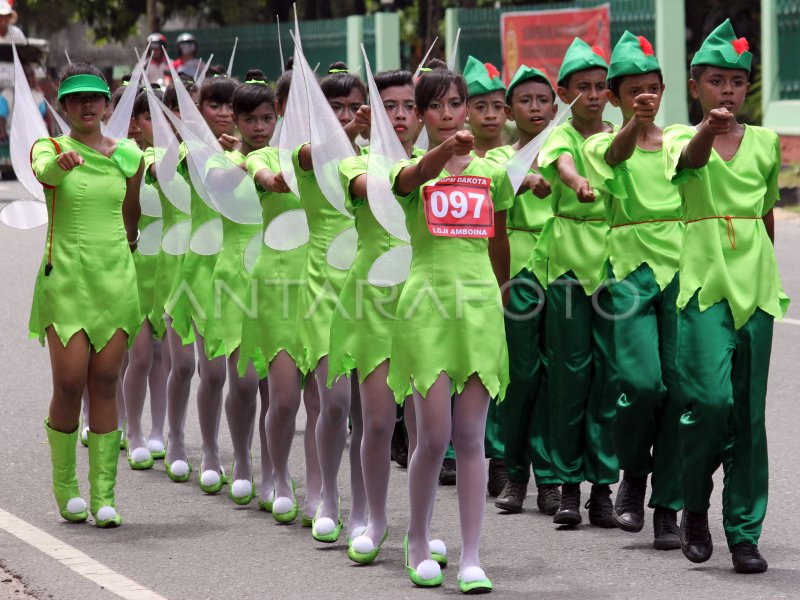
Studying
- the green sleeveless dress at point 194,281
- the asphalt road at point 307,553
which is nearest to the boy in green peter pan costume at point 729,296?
the asphalt road at point 307,553

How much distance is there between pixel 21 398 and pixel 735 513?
5.25 metres

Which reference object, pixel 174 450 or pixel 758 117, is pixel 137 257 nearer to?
pixel 174 450

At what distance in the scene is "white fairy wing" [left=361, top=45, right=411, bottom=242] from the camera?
5969mm

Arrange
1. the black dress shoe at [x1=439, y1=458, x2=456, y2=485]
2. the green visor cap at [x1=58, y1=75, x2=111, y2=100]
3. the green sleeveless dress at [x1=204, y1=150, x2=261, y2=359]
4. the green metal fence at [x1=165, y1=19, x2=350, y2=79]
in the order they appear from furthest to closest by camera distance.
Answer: the green metal fence at [x1=165, y1=19, x2=350, y2=79] < the black dress shoe at [x1=439, y1=458, x2=456, y2=485] < the green sleeveless dress at [x1=204, y1=150, x2=261, y2=359] < the green visor cap at [x1=58, y1=75, x2=111, y2=100]

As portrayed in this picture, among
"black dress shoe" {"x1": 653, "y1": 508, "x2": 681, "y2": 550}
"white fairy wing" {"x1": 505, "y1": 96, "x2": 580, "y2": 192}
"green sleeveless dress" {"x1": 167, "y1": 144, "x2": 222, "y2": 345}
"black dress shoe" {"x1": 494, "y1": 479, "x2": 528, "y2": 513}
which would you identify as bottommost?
"black dress shoe" {"x1": 494, "y1": 479, "x2": 528, "y2": 513}

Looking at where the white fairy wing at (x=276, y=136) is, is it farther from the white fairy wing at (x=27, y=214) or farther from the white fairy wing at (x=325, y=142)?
the white fairy wing at (x=27, y=214)

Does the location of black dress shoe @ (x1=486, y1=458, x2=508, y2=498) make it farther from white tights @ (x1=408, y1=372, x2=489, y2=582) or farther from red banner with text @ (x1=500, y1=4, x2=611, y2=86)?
red banner with text @ (x1=500, y1=4, x2=611, y2=86)

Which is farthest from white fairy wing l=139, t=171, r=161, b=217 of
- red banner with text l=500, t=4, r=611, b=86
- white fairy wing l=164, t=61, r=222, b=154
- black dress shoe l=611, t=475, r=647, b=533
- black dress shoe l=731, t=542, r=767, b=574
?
red banner with text l=500, t=4, r=611, b=86

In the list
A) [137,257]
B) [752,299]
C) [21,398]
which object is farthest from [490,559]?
[21,398]

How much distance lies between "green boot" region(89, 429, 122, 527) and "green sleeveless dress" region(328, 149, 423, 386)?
124cm

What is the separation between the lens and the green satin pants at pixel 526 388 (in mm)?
7098

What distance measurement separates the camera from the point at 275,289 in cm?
693

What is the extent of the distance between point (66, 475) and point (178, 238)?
1.48 metres

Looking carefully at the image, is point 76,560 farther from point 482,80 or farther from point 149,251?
point 482,80
